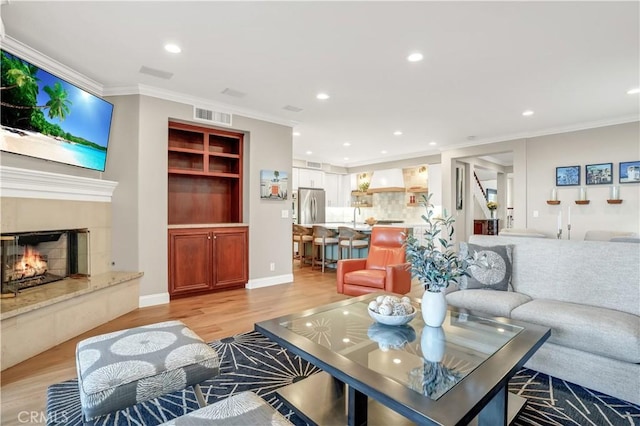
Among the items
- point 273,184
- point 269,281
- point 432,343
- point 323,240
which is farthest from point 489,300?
point 323,240

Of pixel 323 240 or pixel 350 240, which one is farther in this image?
pixel 323 240

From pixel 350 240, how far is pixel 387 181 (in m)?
3.61

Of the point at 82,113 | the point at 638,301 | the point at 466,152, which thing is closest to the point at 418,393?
the point at 638,301

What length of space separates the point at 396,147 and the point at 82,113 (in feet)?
19.4

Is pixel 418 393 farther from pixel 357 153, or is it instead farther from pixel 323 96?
pixel 357 153

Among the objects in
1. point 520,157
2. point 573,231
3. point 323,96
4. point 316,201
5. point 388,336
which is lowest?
point 388,336

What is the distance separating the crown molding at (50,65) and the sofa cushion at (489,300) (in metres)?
4.42

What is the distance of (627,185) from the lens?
4.98 meters

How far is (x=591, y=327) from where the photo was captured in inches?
78.9

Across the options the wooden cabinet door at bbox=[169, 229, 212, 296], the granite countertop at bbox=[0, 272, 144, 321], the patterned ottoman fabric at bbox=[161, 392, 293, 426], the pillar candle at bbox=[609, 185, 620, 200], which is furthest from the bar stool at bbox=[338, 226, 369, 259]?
the patterned ottoman fabric at bbox=[161, 392, 293, 426]

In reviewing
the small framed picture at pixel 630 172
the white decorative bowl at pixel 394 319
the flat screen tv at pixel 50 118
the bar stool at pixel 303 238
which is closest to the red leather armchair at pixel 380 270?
the white decorative bowl at pixel 394 319

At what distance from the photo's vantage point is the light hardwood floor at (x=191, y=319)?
77.6 inches

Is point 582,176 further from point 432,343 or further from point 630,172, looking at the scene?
point 432,343

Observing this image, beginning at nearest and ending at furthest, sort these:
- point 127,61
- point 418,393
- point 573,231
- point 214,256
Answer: point 418,393, point 127,61, point 214,256, point 573,231
